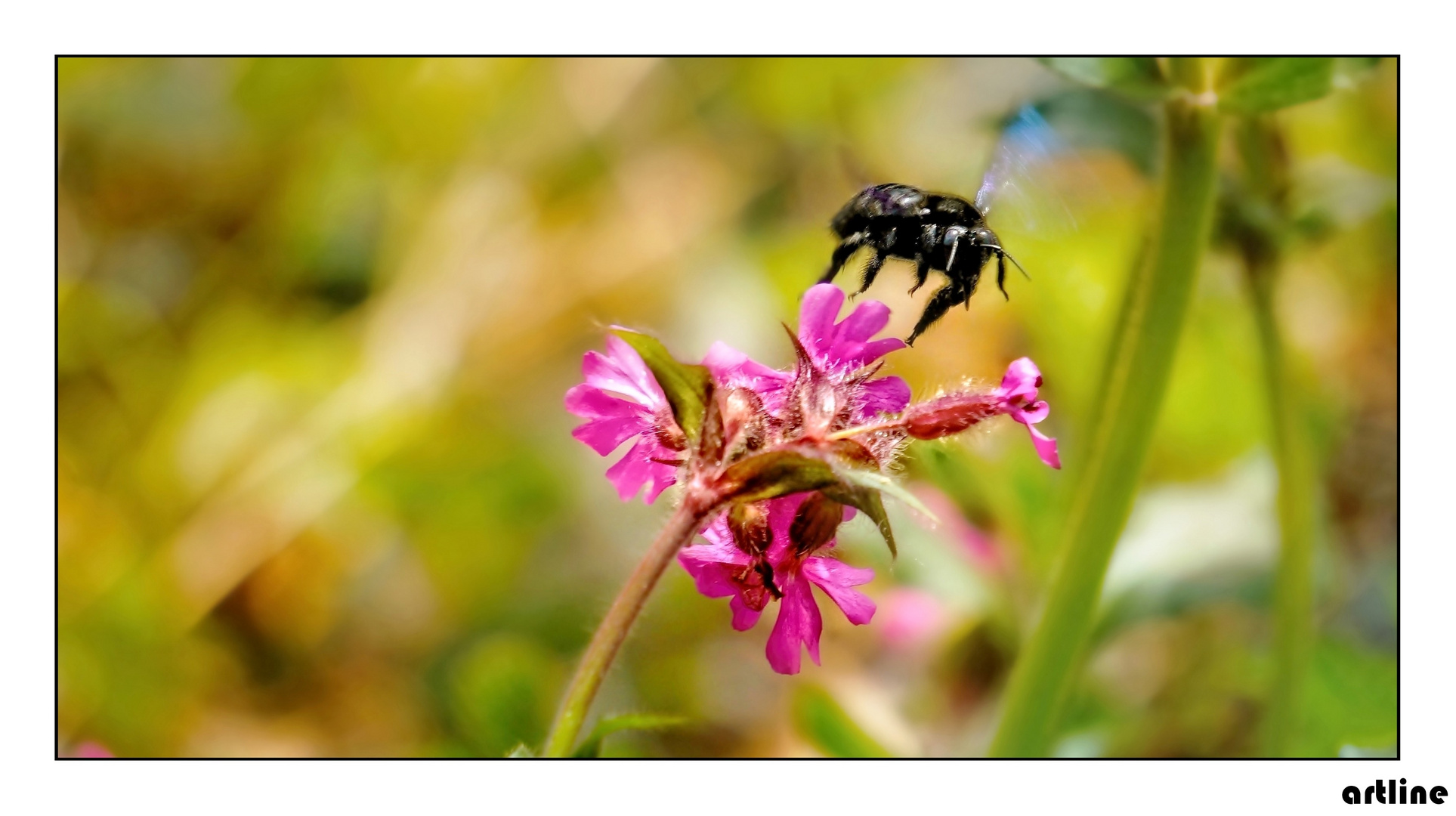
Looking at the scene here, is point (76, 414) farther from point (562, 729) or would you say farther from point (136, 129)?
point (562, 729)

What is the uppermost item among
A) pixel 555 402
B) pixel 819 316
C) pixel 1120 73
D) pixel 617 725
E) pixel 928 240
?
pixel 555 402

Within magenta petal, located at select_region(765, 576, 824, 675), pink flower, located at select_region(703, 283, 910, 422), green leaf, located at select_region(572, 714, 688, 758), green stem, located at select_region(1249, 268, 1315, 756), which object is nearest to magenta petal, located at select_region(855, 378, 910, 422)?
pink flower, located at select_region(703, 283, 910, 422)

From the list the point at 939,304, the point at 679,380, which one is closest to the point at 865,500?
the point at 679,380

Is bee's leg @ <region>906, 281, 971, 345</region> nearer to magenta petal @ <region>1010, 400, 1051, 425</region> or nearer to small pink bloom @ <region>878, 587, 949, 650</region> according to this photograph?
magenta petal @ <region>1010, 400, 1051, 425</region>

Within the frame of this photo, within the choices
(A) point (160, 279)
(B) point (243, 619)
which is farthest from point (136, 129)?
(B) point (243, 619)

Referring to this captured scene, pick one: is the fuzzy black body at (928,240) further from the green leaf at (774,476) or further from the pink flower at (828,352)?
the green leaf at (774,476)

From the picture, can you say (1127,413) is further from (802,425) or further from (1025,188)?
(802,425)
